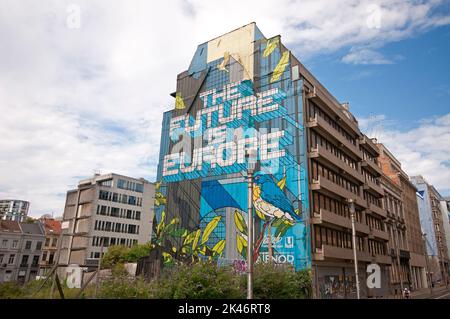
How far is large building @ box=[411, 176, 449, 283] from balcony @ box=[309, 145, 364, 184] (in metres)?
50.0

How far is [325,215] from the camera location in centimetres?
3638

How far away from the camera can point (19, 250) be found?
6969 centimetres

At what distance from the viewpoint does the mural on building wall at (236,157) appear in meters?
36.6

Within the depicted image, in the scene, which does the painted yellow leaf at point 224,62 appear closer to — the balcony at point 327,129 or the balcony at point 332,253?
the balcony at point 327,129

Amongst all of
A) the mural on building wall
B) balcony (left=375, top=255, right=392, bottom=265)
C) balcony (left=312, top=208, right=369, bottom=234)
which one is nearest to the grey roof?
the mural on building wall

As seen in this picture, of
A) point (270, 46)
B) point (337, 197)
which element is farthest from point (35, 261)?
point (270, 46)

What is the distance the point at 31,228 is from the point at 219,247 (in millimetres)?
53411

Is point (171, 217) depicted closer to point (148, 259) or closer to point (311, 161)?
point (148, 259)

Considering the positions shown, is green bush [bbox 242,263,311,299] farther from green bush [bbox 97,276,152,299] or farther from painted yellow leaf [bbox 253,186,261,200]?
painted yellow leaf [bbox 253,186,261,200]

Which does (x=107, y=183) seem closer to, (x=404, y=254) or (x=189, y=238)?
(x=189, y=238)

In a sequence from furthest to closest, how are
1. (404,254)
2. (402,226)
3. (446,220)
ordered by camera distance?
1. (446,220)
2. (402,226)
3. (404,254)

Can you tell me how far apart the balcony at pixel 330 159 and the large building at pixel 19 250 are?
196ft

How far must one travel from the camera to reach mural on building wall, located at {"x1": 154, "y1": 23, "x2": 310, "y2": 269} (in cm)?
3659

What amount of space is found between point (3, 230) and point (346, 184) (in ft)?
211
